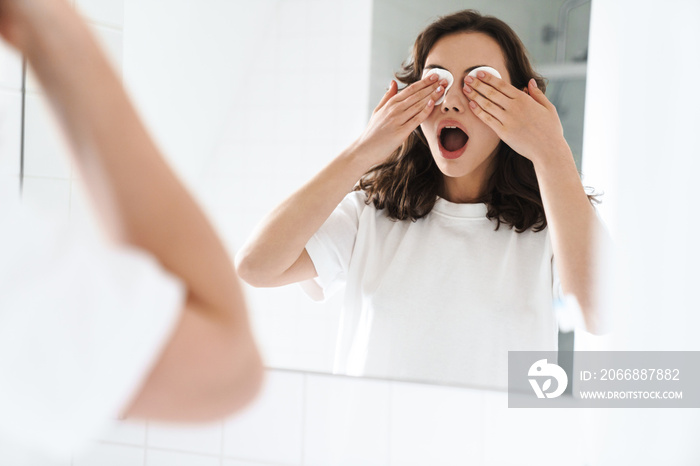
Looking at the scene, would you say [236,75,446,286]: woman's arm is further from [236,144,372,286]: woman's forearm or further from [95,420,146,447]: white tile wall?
[95,420,146,447]: white tile wall

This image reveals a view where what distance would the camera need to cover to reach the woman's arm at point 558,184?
2.55 ft

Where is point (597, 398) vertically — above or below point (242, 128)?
below

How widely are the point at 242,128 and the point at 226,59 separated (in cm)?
12

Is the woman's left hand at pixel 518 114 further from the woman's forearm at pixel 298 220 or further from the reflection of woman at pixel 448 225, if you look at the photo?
the woman's forearm at pixel 298 220

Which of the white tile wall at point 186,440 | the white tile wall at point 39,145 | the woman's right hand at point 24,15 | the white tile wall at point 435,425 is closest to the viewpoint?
the woman's right hand at point 24,15

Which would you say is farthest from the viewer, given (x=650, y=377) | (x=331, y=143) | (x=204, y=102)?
(x=204, y=102)

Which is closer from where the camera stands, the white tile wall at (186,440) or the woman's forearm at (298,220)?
the woman's forearm at (298,220)

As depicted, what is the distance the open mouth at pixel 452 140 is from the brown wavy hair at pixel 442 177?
25mm

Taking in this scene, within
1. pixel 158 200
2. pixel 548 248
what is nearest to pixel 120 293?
pixel 158 200

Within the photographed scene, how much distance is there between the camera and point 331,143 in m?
0.90

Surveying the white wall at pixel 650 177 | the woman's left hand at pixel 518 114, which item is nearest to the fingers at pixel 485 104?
the woman's left hand at pixel 518 114

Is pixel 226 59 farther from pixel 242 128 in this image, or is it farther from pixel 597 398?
pixel 597 398

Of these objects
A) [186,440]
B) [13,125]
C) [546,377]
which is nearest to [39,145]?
[13,125]

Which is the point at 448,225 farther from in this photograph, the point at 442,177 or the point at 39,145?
the point at 39,145
